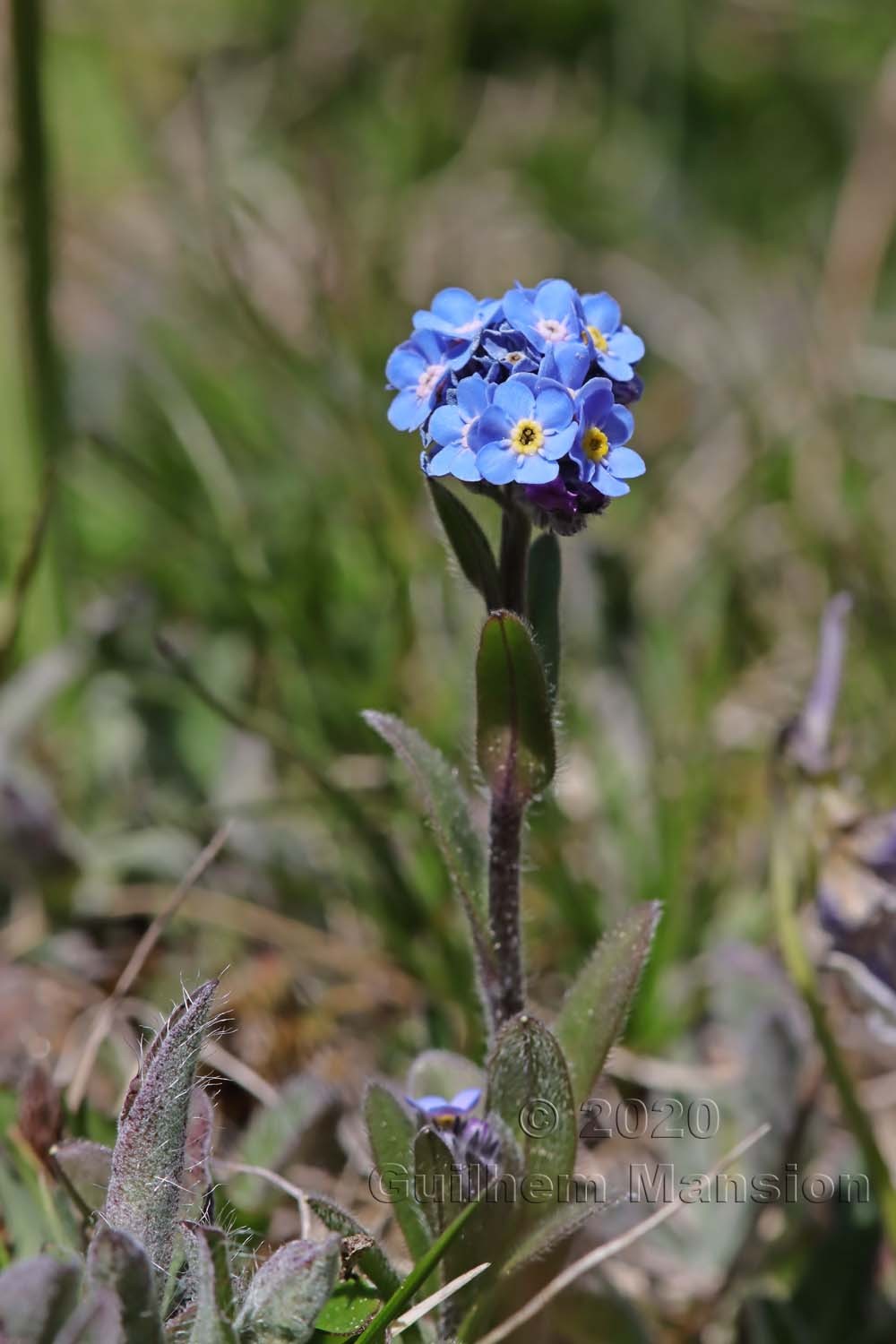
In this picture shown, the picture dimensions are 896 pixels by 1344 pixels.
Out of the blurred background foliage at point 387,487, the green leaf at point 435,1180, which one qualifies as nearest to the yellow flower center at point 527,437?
the blurred background foliage at point 387,487

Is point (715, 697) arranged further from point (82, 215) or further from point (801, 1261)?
point (82, 215)

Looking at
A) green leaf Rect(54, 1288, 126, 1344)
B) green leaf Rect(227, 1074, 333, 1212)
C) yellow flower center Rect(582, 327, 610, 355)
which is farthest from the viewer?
green leaf Rect(227, 1074, 333, 1212)

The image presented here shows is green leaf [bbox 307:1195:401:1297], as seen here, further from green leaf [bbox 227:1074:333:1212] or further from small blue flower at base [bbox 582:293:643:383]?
small blue flower at base [bbox 582:293:643:383]

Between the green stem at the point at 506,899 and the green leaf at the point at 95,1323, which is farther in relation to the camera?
the green stem at the point at 506,899

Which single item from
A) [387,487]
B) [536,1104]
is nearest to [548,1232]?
[536,1104]

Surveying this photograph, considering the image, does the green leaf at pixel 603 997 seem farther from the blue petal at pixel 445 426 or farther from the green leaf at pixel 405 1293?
the blue petal at pixel 445 426

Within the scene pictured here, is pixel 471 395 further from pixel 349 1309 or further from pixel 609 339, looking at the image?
pixel 349 1309

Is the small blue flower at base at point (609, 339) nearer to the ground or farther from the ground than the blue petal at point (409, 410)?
farther from the ground

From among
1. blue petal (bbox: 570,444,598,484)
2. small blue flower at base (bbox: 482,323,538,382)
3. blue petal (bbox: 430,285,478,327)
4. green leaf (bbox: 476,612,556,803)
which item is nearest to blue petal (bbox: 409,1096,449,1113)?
green leaf (bbox: 476,612,556,803)
